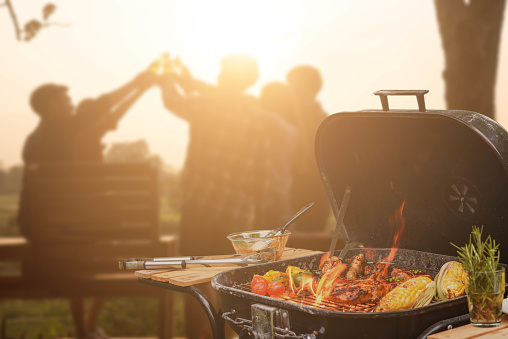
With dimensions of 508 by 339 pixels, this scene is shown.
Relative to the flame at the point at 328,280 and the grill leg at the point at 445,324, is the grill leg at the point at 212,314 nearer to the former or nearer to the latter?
the flame at the point at 328,280

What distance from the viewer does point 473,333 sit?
1.75m

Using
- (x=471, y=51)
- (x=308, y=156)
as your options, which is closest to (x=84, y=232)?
(x=308, y=156)

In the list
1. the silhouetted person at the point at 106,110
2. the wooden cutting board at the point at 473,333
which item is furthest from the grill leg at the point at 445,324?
the silhouetted person at the point at 106,110

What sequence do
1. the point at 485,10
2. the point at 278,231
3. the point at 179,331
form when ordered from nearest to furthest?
the point at 278,231 → the point at 485,10 → the point at 179,331

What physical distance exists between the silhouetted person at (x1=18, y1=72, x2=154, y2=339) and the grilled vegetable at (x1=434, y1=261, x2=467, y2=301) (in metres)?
4.15

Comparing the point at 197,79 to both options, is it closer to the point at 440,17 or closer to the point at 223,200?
the point at 223,200

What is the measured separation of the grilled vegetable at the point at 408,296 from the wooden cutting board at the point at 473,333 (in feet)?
0.56

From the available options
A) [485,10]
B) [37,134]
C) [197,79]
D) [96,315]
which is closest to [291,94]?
[197,79]

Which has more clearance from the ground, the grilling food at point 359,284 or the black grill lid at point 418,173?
the black grill lid at point 418,173

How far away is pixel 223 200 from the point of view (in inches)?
196

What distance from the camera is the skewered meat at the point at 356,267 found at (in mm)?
2391

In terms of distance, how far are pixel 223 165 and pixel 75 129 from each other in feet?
5.40

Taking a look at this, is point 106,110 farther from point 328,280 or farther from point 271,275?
point 328,280

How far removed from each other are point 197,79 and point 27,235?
2093mm
